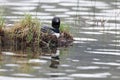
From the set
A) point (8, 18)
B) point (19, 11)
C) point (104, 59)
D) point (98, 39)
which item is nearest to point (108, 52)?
point (104, 59)

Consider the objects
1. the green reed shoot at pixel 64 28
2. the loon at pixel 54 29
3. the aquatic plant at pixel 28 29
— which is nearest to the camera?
the aquatic plant at pixel 28 29

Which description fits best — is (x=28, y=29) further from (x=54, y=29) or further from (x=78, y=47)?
(x=78, y=47)

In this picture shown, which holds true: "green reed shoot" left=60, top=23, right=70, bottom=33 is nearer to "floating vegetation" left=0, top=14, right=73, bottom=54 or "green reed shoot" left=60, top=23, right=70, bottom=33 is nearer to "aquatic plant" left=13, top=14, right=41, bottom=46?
"floating vegetation" left=0, top=14, right=73, bottom=54

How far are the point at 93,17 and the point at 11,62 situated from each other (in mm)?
8800


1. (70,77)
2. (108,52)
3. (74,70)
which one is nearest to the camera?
(70,77)

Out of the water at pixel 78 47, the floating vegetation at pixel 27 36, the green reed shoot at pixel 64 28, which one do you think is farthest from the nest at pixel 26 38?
the green reed shoot at pixel 64 28

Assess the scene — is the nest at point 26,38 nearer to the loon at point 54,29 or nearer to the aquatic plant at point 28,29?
the aquatic plant at point 28,29

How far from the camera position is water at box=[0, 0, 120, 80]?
14.2 metres

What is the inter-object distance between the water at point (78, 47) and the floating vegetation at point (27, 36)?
2.21 ft

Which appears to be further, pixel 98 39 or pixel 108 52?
pixel 98 39

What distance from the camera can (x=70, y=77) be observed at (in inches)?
539

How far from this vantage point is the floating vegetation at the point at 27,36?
18.1 m

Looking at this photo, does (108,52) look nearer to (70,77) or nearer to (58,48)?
(58,48)

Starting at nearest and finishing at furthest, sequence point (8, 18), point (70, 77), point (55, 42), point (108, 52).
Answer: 1. point (70, 77)
2. point (108, 52)
3. point (55, 42)
4. point (8, 18)
